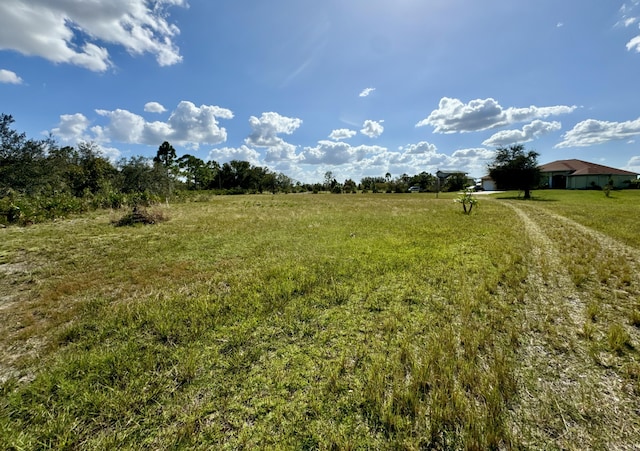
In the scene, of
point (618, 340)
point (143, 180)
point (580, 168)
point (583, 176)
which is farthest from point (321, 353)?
point (580, 168)

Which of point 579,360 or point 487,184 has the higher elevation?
point 487,184

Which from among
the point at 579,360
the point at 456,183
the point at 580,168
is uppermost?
the point at 580,168

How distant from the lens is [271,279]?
19.1 ft

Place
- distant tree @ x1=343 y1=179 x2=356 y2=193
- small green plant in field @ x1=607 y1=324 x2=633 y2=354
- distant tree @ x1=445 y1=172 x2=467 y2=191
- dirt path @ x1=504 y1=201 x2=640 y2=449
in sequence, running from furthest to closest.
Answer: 1. distant tree @ x1=343 y1=179 x2=356 y2=193
2. distant tree @ x1=445 y1=172 x2=467 y2=191
3. small green plant in field @ x1=607 y1=324 x2=633 y2=354
4. dirt path @ x1=504 y1=201 x2=640 y2=449

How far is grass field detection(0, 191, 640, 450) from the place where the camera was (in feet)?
7.44

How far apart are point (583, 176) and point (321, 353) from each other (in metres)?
57.6

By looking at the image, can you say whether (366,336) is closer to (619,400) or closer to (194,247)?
(619,400)

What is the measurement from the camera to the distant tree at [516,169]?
30.0 meters

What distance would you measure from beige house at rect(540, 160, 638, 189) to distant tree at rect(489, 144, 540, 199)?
40.3 feet

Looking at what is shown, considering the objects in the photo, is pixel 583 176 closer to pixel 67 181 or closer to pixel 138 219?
pixel 138 219

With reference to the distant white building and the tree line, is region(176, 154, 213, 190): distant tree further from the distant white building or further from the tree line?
the distant white building

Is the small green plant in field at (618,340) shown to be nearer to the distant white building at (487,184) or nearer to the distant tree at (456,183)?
the distant tree at (456,183)

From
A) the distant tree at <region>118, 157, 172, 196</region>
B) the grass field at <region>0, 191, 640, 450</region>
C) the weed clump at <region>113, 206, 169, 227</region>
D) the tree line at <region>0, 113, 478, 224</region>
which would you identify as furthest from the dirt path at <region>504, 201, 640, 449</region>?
the distant tree at <region>118, 157, 172, 196</region>

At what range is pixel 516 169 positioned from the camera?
30.3 meters
